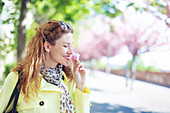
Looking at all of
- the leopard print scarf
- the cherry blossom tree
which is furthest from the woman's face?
the cherry blossom tree

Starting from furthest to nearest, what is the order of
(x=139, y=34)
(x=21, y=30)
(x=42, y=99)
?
(x=139, y=34), (x=21, y=30), (x=42, y=99)

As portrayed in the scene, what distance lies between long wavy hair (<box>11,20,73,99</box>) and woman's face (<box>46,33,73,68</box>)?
38 millimetres

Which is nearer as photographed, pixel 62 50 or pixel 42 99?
pixel 42 99

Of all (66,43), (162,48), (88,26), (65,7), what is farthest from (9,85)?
(88,26)

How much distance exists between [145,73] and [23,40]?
2136cm

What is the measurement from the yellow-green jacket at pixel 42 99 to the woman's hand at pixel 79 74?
0.17 feet

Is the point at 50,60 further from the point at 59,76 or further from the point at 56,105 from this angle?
the point at 56,105

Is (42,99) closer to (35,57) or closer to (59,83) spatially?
(59,83)

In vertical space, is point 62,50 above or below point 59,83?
above

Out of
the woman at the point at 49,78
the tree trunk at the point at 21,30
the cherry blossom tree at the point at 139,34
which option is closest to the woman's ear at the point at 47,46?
the woman at the point at 49,78

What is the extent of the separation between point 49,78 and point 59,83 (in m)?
0.11

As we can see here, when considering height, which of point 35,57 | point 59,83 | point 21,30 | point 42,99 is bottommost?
point 42,99

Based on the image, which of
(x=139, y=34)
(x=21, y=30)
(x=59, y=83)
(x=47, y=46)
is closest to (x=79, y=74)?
(x=59, y=83)

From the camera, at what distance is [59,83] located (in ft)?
6.68
